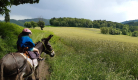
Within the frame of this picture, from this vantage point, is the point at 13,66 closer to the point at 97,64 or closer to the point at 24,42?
the point at 24,42

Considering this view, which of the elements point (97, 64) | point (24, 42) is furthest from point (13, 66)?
point (97, 64)

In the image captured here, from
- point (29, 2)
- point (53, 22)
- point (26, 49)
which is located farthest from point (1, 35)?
point (53, 22)

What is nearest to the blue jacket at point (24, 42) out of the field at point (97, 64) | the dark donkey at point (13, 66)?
the dark donkey at point (13, 66)

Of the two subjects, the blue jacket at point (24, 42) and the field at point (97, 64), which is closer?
the blue jacket at point (24, 42)

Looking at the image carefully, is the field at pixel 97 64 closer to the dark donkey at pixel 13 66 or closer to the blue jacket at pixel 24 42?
the dark donkey at pixel 13 66

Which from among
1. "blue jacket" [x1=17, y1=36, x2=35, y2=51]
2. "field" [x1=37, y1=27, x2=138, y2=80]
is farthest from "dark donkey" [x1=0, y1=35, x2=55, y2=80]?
"field" [x1=37, y1=27, x2=138, y2=80]

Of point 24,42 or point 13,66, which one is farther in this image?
point 24,42

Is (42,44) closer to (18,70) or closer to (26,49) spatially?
(26,49)

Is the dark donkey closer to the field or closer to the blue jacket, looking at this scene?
the blue jacket

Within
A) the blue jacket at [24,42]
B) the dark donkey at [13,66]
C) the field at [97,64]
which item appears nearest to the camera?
the dark donkey at [13,66]

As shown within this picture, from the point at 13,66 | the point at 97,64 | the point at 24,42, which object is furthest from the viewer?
the point at 97,64

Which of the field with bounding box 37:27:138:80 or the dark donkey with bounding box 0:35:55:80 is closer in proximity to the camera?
the dark donkey with bounding box 0:35:55:80

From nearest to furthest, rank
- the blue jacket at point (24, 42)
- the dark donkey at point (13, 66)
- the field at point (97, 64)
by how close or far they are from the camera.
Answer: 1. the dark donkey at point (13, 66)
2. the blue jacket at point (24, 42)
3. the field at point (97, 64)

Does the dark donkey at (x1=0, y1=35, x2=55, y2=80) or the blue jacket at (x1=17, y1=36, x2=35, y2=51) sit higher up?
the blue jacket at (x1=17, y1=36, x2=35, y2=51)
